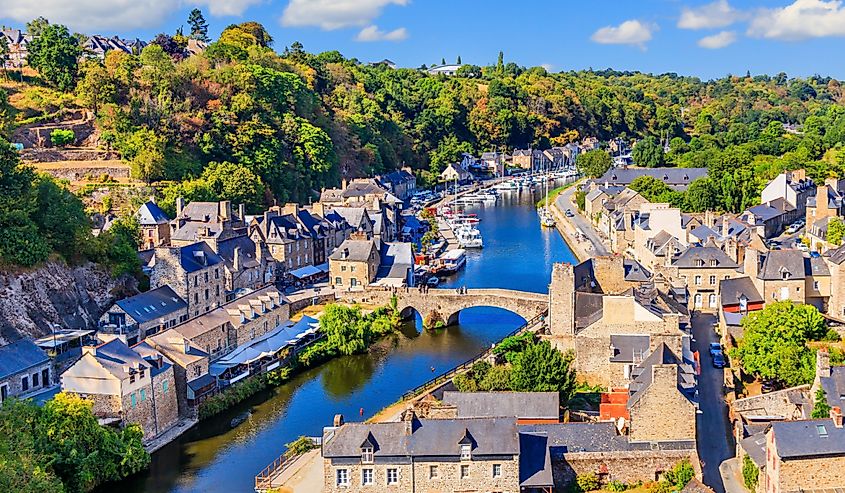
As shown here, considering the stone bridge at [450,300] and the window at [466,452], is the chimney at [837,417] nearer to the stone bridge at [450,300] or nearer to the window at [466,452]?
the window at [466,452]

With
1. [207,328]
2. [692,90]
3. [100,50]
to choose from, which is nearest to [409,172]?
[100,50]

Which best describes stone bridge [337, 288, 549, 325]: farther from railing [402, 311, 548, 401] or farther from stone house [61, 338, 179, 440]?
stone house [61, 338, 179, 440]

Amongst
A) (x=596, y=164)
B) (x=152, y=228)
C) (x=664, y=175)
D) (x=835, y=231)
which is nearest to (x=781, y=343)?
(x=835, y=231)

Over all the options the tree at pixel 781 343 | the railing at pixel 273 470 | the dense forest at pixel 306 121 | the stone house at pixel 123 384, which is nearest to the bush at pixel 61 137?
the dense forest at pixel 306 121

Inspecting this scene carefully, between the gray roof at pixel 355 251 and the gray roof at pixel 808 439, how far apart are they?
1013 inches

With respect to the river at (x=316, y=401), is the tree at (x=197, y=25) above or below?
above

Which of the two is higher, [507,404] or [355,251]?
[355,251]

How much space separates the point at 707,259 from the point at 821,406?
16.6 metres

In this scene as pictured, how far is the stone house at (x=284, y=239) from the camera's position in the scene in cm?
4919

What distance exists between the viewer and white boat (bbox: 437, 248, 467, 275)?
55.5m

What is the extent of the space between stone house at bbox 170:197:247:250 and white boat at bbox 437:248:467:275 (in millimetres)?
12428

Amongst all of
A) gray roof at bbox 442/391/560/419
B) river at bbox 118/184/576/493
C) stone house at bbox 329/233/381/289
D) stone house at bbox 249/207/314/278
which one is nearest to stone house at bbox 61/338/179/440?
river at bbox 118/184/576/493

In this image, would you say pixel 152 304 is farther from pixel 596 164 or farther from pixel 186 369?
pixel 596 164

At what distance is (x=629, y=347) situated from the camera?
30406 mm
